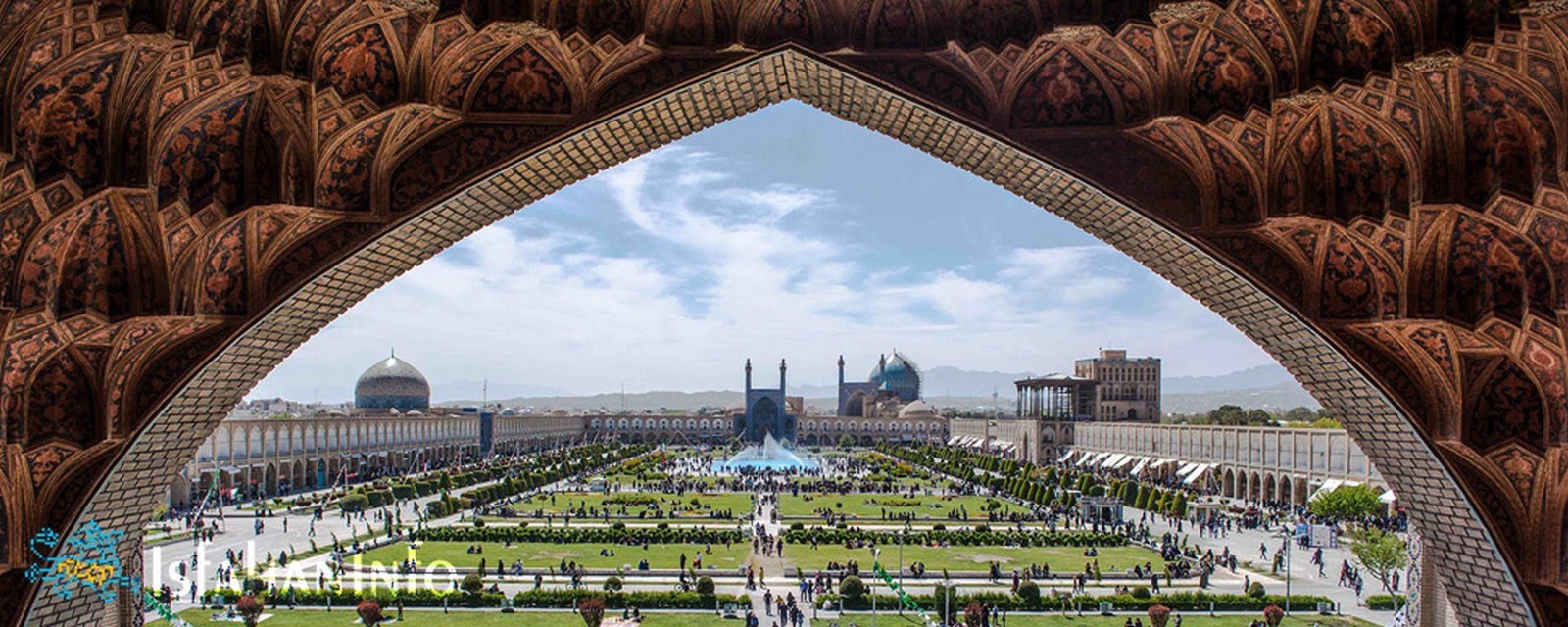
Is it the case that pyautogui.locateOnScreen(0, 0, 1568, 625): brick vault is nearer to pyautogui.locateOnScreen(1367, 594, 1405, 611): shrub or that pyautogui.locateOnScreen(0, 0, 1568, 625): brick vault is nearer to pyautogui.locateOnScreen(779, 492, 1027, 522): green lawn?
pyautogui.locateOnScreen(1367, 594, 1405, 611): shrub

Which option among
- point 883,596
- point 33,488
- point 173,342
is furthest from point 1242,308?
point 883,596

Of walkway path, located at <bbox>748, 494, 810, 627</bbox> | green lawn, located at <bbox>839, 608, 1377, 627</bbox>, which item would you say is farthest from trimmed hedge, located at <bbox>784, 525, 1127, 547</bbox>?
green lawn, located at <bbox>839, 608, 1377, 627</bbox>

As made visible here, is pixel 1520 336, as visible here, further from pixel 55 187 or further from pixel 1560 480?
pixel 55 187

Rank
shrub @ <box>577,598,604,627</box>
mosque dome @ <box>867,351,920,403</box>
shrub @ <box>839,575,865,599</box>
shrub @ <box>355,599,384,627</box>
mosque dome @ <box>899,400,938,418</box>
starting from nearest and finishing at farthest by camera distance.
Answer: shrub @ <box>577,598,604,627</box> → shrub @ <box>355,599,384,627</box> → shrub @ <box>839,575,865,599</box> → mosque dome @ <box>899,400,938,418</box> → mosque dome @ <box>867,351,920,403</box>

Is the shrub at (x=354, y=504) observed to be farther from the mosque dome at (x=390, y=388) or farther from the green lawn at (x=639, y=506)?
the mosque dome at (x=390, y=388)

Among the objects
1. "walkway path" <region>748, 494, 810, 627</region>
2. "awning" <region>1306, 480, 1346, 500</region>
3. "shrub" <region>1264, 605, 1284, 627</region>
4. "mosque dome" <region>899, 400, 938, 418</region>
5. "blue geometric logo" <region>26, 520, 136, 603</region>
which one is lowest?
"walkway path" <region>748, 494, 810, 627</region>

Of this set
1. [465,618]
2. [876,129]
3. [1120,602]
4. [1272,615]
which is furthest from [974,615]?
[876,129]

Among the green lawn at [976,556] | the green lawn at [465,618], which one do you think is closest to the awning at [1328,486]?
the green lawn at [976,556]
